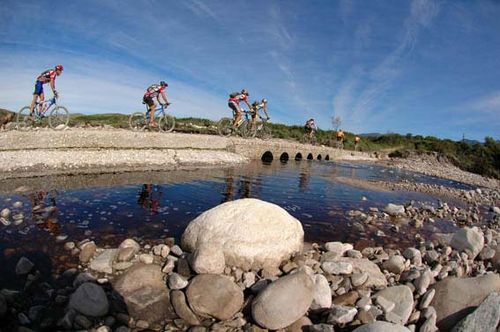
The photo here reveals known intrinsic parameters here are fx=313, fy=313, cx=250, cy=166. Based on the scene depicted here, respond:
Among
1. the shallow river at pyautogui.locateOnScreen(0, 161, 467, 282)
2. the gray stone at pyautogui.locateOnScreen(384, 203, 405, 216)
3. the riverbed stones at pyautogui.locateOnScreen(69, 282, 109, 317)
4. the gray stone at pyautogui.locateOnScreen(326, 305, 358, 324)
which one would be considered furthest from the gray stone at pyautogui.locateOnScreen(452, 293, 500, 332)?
the gray stone at pyautogui.locateOnScreen(384, 203, 405, 216)

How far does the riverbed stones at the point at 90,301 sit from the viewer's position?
14.3 ft

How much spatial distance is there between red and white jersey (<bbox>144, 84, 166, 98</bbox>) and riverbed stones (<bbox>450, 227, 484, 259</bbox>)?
55.2 ft

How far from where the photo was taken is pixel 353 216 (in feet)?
36.8

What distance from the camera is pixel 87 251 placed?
6.07 metres

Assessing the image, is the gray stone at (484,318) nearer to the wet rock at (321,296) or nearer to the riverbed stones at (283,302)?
the wet rock at (321,296)

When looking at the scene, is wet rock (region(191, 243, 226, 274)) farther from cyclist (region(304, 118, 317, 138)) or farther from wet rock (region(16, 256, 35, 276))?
cyclist (region(304, 118, 317, 138))

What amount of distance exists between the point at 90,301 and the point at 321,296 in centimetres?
341

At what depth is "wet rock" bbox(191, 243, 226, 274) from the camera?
17.7 ft

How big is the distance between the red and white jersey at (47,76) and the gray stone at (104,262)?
1405cm

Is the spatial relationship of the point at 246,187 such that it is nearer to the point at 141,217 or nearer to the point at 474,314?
the point at 141,217

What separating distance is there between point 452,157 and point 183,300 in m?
69.6

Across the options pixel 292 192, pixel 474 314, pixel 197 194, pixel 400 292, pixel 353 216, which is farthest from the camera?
pixel 292 192

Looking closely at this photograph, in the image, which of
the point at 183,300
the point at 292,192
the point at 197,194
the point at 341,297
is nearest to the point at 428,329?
the point at 341,297

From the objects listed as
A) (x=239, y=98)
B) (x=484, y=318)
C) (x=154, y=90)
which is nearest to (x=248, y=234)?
(x=484, y=318)
